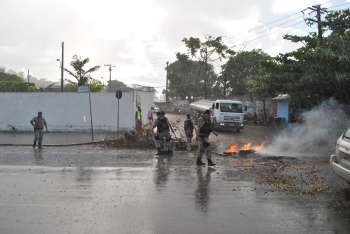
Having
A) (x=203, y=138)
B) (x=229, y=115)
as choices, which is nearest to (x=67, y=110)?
(x=229, y=115)

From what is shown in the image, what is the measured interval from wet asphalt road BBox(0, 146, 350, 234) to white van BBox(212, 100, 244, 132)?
19.5 metres

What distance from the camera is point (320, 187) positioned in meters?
9.70

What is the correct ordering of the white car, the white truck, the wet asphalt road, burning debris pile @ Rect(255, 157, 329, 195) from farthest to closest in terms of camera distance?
the white truck → burning debris pile @ Rect(255, 157, 329, 195) → the white car → the wet asphalt road

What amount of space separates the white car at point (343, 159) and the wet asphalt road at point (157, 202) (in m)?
0.52

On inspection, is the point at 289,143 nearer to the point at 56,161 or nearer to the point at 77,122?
the point at 56,161

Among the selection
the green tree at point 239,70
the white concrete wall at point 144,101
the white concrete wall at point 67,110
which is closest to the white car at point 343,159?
the white concrete wall at point 67,110

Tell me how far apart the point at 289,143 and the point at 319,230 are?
14.4m

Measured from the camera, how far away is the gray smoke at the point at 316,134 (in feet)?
59.9

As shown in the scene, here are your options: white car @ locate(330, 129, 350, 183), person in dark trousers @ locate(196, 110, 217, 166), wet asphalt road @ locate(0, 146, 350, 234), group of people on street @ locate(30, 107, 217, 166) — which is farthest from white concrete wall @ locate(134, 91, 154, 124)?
white car @ locate(330, 129, 350, 183)

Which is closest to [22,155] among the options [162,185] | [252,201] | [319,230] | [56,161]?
[56,161]

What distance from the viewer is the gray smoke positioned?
18.3m

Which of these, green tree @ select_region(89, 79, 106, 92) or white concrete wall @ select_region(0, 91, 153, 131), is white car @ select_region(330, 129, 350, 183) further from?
green tree @ select_region(89, 79, 106, 92)

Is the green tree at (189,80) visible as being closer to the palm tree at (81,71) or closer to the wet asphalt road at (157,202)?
the palm tree at (81,71)

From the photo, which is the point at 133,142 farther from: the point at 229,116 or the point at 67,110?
the point at 229,116
